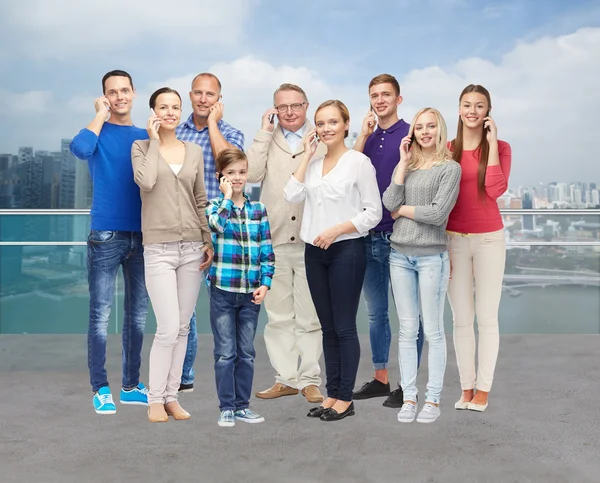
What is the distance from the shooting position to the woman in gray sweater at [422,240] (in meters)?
2.69

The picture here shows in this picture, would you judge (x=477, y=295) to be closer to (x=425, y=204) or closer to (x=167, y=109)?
(x=425, y=204)

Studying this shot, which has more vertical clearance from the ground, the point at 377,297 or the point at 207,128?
the point at 207,128

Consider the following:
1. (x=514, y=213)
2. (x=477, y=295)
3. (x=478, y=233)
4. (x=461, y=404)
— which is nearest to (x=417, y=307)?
(x=477, y=295)

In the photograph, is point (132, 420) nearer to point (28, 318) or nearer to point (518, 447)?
point (518, 447)

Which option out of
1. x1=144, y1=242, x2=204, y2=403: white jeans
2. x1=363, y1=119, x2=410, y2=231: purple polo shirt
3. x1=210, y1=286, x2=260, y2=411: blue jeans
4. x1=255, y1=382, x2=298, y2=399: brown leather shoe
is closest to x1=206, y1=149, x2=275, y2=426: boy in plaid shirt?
x1=210, y1=286, x2=260, y2=411: blue jeans

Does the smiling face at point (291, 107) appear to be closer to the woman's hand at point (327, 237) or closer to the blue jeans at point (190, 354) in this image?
the woman's hand at point (327, 237)

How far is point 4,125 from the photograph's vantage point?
56.2ft

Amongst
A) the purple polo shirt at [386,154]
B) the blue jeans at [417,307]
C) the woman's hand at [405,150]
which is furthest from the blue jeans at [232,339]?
the woman's hand at [405,150]

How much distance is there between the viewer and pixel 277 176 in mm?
3072

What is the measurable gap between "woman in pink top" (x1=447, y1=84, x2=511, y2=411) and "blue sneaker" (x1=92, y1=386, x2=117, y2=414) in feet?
4.76

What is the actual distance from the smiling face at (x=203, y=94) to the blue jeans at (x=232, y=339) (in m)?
0.88

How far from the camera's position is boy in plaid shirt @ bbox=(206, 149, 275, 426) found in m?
2.62

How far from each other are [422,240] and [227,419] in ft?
3.36

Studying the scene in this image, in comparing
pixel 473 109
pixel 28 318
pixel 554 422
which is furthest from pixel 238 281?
pixel 28 318
